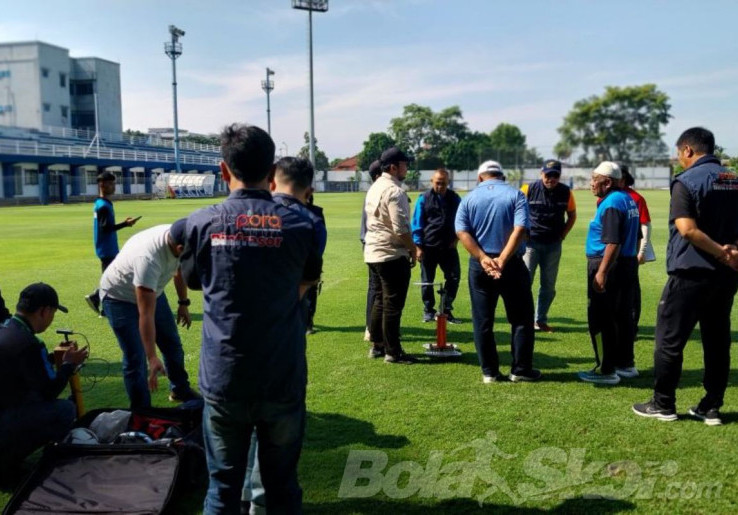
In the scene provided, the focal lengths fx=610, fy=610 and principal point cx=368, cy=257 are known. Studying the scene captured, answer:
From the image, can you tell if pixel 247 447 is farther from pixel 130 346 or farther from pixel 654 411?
pixel 654 411

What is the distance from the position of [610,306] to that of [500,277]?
43.2 inches

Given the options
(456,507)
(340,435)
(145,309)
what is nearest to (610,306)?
(340,435)

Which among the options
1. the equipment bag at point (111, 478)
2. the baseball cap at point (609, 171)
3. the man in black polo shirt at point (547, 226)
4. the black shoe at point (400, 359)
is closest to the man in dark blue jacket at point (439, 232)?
the man in black polo shirt at point (547, 226)

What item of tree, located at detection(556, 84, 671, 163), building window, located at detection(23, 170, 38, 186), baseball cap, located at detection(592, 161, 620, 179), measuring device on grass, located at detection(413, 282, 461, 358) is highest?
tree, located at detection(556, 84, 671, 163)

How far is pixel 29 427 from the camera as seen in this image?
147 inches

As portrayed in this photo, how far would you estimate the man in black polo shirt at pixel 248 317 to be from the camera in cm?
254

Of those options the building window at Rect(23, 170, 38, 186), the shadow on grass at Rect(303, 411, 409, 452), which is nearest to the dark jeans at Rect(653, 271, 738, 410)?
the shadow on grass at Rect(303, 411, 409, 452)

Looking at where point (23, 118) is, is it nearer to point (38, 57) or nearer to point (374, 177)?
point (38, 57)

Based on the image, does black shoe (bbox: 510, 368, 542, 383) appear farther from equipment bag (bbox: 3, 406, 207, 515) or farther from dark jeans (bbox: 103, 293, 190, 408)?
dark jeans (bbox: 103, 293, 190, 408)

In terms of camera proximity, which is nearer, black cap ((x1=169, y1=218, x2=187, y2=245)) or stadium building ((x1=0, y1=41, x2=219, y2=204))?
black cap ((x1=169, y1=218, x2=187, y2=245))

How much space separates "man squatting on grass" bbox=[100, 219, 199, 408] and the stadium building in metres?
52.3

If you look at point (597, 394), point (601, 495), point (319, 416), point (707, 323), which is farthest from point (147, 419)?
point (707, 323)

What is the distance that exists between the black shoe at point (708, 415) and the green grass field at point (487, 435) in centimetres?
9

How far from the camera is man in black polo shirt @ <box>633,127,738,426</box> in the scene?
4250mm
